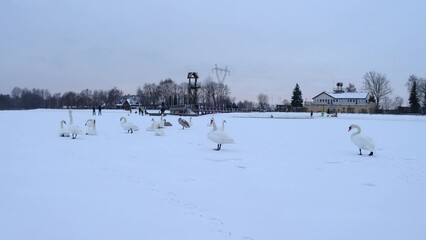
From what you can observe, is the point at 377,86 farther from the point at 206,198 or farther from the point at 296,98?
the point at 206,198

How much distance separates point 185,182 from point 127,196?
149cm

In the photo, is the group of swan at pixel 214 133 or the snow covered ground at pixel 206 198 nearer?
the snow covered ground at pixel 206 198

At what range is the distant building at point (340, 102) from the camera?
97.1 meters

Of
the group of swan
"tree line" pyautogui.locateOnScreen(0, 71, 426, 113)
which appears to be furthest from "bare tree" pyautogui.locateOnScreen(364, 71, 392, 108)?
the group of swan

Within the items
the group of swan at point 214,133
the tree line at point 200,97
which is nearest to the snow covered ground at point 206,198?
the group of swan at point 214,133

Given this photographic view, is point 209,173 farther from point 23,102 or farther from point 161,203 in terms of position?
point 23,102

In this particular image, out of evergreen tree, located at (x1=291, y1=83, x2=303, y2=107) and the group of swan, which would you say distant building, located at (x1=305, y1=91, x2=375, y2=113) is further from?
the group of swan

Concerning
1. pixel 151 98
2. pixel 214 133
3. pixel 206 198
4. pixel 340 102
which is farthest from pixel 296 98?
pixel 206 198

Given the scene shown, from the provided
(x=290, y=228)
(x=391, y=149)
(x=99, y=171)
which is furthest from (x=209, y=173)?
(x=391, y=149)

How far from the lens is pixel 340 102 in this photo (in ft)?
334

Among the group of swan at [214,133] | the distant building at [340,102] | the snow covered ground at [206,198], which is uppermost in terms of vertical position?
the distant building at [340,102]

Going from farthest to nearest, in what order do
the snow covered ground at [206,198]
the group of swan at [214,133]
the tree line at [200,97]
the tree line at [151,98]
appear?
1. the tree line at [151,98]
2. the tree line at [200,97]
3. the group of swan at [214,133]
4. the snow covered ground at [206,198]

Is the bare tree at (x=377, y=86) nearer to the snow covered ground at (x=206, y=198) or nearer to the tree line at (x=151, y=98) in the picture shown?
the tree line at (x=151, y=98)

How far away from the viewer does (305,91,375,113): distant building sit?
3823 inches
